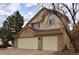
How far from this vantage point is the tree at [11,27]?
6.12 feet

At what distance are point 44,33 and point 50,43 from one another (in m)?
0.15

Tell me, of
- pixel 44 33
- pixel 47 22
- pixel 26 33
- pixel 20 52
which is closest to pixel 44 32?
pixel 44 33

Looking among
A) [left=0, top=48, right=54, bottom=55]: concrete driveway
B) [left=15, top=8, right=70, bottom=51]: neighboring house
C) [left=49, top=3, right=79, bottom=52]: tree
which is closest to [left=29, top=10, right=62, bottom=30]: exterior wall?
[left=15, top=8, right=70, bottom=51]: neighboring house

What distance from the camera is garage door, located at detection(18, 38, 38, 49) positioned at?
74.0 inches

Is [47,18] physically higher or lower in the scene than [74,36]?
higher

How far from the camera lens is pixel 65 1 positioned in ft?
6.23

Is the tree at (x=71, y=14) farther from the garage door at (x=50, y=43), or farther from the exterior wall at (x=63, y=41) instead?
the garage door at (x=50, y=43)

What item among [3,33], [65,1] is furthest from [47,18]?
[3,33]

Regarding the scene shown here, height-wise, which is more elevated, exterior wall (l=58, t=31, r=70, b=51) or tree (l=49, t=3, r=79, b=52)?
tree (l=49, t=3, r=79, b=52)

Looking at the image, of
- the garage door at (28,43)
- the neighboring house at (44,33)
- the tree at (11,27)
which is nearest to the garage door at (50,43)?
the neighboring house at (44,33)

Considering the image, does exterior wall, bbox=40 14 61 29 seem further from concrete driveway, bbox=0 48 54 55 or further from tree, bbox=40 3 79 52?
concrete driveway, bbox=0 48 54 55

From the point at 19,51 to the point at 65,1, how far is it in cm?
89

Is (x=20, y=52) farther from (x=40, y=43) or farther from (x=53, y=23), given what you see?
(x=53, y=23)
